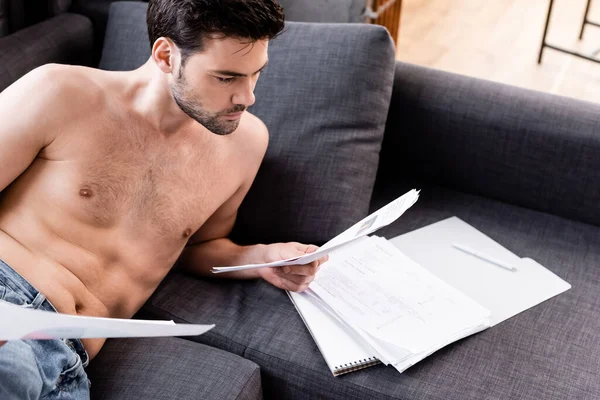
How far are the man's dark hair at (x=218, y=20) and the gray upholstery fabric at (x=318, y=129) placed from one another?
1.36ft

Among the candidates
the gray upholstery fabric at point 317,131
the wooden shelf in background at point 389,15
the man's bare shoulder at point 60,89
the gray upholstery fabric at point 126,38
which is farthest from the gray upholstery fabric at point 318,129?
the wooden shelf in background at point 389,15

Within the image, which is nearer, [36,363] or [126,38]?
[36,363]

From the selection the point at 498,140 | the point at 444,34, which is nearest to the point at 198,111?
the point at 498,140

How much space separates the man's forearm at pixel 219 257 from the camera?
1694mm

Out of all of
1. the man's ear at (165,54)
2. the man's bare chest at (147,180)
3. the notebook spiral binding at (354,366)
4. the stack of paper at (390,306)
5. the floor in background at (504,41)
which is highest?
the man's ear at (165,54)

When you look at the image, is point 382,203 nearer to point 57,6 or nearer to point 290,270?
point 290,270

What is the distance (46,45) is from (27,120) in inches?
25.4

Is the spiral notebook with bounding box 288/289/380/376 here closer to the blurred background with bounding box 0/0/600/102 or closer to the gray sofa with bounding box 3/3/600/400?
the gray sofa with bounding box 3/3/600/400

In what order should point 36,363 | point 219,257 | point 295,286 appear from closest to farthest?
point 36,363, point 295,286, point 219,257

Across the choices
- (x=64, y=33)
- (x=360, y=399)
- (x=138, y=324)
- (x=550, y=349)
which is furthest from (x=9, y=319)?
(x=64, y=33)

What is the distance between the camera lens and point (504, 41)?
12.9ft

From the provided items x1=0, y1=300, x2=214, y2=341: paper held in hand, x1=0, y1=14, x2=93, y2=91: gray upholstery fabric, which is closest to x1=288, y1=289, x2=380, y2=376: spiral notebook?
x1=0, y1=300, x2=214, y2=341: paper held in hand

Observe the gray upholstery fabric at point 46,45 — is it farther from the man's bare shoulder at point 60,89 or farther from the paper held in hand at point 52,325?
the paper held in hand at point 52,325

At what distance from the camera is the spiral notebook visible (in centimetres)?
148
